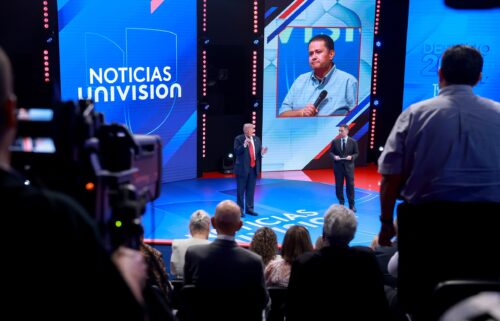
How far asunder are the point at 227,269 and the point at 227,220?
1.48ft

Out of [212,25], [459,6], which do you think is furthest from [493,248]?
[459,6]

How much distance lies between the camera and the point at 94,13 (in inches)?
404

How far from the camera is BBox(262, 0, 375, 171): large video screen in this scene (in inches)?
506

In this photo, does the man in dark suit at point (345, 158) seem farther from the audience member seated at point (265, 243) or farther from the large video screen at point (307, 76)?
the audience member seated at point (265, 243)

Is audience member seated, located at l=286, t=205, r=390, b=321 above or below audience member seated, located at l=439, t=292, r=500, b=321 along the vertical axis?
below

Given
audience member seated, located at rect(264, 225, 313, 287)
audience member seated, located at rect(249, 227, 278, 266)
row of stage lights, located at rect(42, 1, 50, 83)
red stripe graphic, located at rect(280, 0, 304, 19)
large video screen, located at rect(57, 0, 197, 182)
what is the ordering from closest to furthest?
audience member seated, located at rect(264, 225, 313, 287) < audience member seated, located at rect(249, 227, 278, 266) < row of stage lights, located at rect(42, 1, 50, 83) < large video screen, located at rect(57, 0, 197, 182) < red stripe graphic, located at rect(280, 0, 304, 19)

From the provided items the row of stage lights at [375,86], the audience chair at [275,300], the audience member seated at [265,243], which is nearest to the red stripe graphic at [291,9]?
the row of stage lights at [375,86]

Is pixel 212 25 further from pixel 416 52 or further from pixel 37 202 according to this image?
pixel 37 202

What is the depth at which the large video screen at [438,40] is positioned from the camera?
12633mm

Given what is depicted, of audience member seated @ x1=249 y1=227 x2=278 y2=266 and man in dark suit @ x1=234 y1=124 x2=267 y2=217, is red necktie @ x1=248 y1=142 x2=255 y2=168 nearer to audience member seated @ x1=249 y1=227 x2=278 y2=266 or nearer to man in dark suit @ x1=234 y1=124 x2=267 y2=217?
man in dark suit @ x1=234 y1=124 x2=267 y2=217

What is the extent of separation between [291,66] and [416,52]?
9.28 feet

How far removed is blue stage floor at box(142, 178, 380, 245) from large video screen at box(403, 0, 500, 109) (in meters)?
3.11

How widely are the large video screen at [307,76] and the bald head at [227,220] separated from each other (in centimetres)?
910

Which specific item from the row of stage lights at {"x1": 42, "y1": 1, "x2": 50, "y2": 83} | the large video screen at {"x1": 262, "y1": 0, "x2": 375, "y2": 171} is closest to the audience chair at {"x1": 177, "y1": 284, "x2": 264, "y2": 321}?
the row of stage lights at {"x1": 42, "y1": 1, "x2": 50, "y2": 83}
